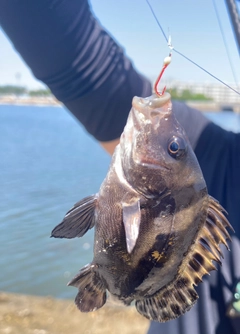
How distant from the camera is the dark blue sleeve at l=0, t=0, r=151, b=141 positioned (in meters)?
1.99

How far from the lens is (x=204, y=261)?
1435 millimetres

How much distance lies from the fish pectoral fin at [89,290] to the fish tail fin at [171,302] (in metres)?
0.17

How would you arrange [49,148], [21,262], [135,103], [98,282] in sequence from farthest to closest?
[49,148] < [21,262] < [98,282] < [135,103]

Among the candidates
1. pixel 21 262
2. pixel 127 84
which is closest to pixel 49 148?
pixel 21 262

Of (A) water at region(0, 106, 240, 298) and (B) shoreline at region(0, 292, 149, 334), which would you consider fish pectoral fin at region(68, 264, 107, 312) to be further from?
(A) water at region(0, 106, 240, 298)

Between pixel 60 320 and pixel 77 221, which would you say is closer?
pixel 77 221

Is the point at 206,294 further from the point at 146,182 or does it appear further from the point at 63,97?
the point at 63,97

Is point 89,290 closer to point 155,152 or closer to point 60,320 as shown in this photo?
point 155,152

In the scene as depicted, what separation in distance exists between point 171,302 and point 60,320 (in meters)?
3.70

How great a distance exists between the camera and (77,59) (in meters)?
2.17

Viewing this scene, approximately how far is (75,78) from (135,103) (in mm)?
868

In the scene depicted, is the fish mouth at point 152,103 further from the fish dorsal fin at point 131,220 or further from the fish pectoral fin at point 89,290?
the fish pectoral fin at point 89,290

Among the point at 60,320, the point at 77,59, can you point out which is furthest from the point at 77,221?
the point at 60,320

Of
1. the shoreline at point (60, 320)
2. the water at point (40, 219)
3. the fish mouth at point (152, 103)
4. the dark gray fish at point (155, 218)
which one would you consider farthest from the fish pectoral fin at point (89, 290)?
the water at point (40, 219)
